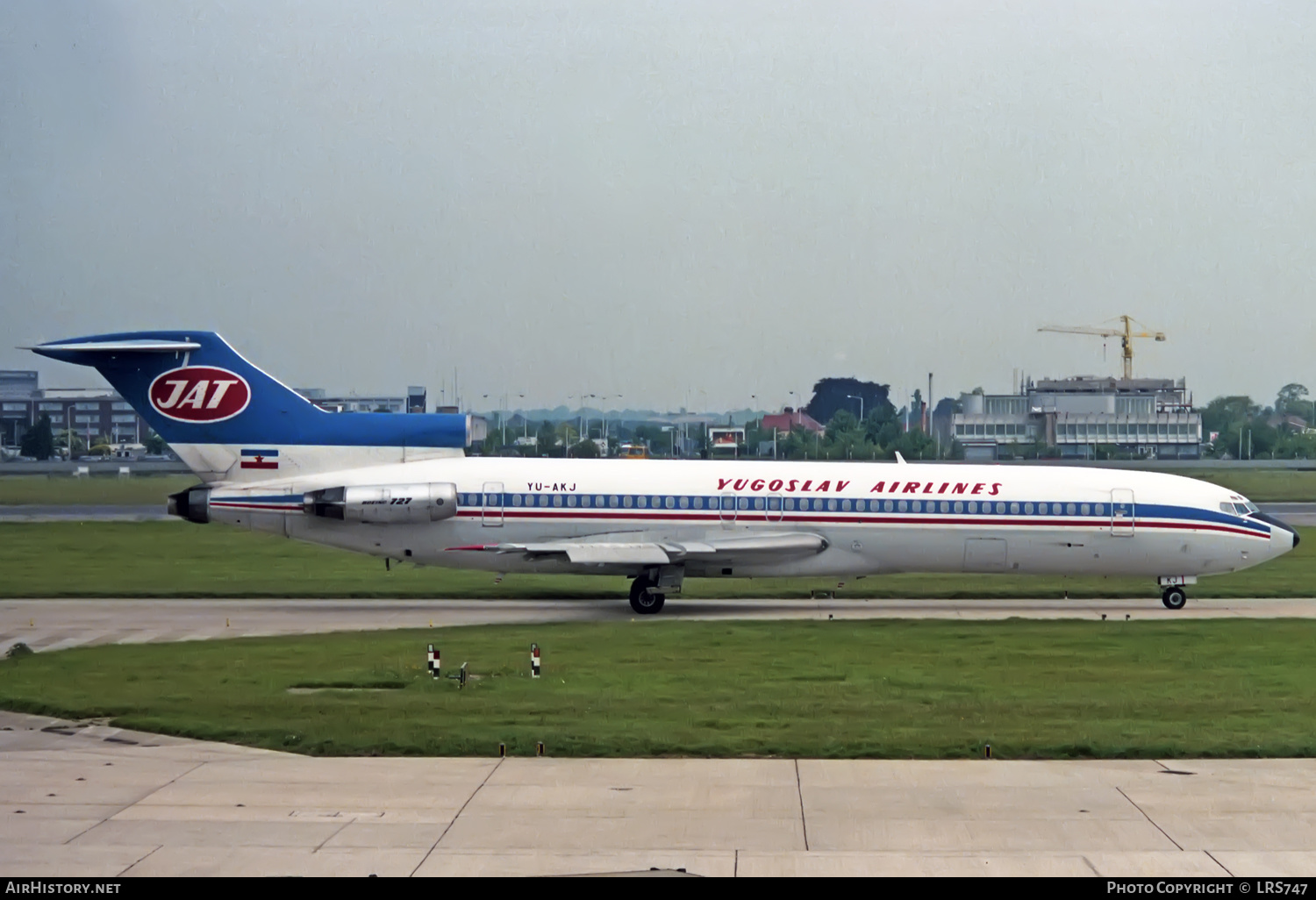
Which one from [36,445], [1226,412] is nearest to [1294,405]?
[1226,412]

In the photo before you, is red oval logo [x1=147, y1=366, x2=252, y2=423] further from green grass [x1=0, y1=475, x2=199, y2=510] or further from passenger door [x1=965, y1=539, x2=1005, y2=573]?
green grass [x1=0, y1=475, x2=199, y2=510]

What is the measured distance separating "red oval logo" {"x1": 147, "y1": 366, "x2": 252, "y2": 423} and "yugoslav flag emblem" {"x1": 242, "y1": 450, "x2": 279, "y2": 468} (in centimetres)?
101

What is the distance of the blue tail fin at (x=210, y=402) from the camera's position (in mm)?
37375

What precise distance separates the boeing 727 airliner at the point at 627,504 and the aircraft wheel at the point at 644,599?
0.23 metres

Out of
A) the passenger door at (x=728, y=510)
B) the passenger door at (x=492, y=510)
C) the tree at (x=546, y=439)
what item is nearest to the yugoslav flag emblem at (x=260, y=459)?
the passenger door at (x=492, y=510)

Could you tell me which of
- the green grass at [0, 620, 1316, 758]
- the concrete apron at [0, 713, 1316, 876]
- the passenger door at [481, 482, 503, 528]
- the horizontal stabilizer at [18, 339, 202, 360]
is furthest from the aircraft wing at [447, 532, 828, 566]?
the concrete apron at [0, 713, 1316, 876]

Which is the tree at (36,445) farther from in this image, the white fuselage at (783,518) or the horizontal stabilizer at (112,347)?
the white fuselage at (783,518)

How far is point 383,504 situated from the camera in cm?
3656

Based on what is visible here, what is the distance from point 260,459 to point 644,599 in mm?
9872

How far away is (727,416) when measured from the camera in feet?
455

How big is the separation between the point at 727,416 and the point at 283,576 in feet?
314

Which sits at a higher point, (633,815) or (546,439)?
(546,439)

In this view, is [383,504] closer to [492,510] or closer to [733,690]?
[492,510]
